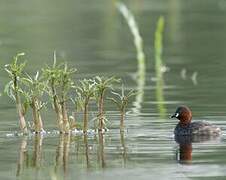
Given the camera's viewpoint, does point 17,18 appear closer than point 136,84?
No

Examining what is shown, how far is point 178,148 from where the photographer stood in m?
13.4

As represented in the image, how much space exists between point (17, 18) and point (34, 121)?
18.9 m

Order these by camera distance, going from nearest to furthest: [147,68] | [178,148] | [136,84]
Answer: [178,148] < [136,84] < [147,68]

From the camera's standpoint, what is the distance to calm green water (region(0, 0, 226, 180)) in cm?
1238

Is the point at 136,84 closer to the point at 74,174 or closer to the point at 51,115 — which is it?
the point at 51,115

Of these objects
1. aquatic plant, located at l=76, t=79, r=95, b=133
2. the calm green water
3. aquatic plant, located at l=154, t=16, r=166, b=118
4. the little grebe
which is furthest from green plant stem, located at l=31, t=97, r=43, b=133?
aquatic plant, located at l=154, t=16, r=166, b=118

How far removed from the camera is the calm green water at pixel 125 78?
1238 centimetres

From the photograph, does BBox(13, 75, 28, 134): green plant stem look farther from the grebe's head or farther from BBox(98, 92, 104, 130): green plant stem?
the grebe's head

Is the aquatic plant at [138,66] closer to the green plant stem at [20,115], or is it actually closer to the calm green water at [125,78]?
the calm green water at [125,78]

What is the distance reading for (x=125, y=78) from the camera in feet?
67.9

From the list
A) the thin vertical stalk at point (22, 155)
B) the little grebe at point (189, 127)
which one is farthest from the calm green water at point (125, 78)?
the little grebe at point (189, 127)

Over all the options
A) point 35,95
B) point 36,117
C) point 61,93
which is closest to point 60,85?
point 61,93

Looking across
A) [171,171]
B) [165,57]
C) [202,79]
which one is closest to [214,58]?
[165,57]

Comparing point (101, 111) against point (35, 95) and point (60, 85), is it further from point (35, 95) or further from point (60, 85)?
point (35, 95)
